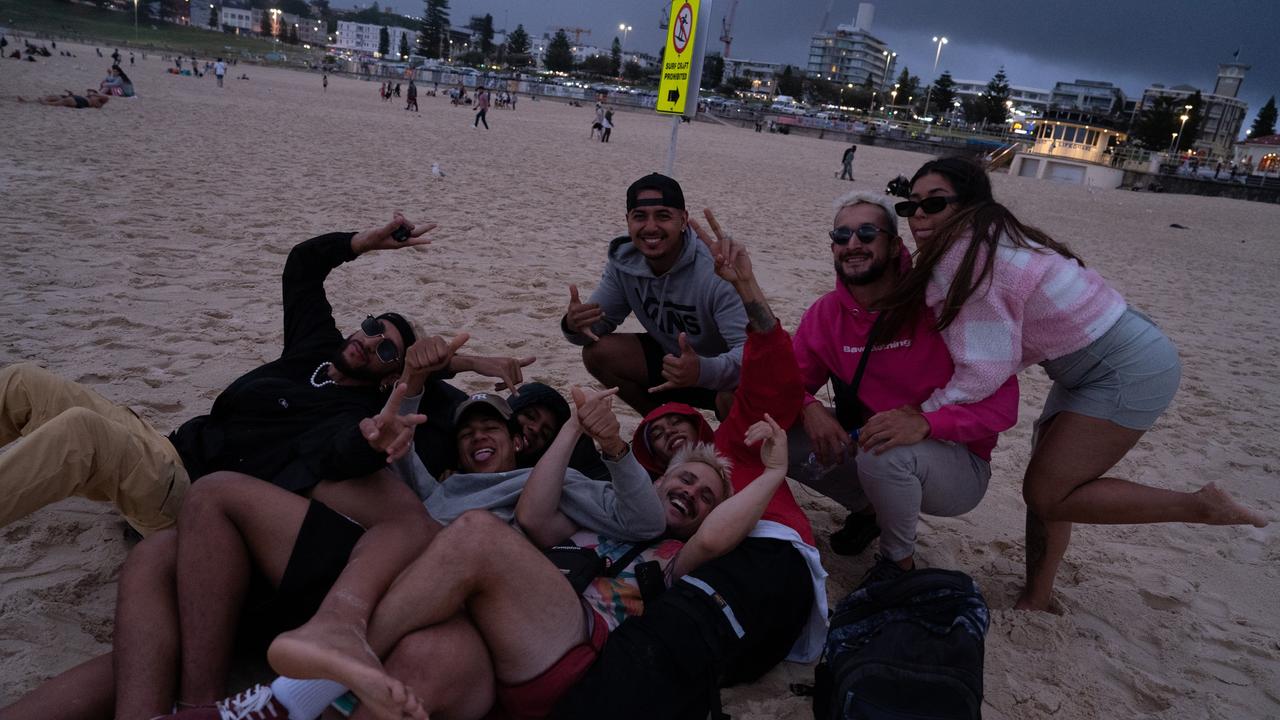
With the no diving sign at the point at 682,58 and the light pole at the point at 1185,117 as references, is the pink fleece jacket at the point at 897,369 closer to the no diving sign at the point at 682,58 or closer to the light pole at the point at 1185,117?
the no diving sign at the point at 682,58

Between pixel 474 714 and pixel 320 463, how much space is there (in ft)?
3.22

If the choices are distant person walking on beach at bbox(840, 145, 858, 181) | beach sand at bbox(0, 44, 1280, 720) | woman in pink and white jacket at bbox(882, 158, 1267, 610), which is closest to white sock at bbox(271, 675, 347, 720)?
beach sand at bbox(0, 44, 1280, 720)

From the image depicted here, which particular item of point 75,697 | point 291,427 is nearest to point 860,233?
point 291,427

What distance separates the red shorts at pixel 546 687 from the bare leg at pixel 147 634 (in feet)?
2.85

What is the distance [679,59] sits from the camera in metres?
6.21

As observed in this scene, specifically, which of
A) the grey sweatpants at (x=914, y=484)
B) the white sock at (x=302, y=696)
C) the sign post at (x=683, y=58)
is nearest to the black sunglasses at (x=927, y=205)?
the grey sweatpants at (x=914, y=484)

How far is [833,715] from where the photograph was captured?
2.04 m

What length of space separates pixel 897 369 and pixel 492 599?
1877 millimetres

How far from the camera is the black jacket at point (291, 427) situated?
2354 mm

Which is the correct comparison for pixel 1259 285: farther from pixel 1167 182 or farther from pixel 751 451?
pixel 1167 182

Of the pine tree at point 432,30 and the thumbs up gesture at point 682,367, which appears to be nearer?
the thumbs up gesture at point 682,367

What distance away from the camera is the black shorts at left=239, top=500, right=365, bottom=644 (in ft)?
7.05

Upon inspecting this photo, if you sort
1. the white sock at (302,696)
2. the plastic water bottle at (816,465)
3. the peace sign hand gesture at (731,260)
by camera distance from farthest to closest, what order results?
the plastic water bottle at (816,465) < the peace sign hand gesture at (731,260) < the white sock at (302,696)


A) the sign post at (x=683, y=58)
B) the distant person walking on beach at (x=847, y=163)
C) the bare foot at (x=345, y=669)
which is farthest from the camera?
the distant person walking on beach at (x=847, y=163)
